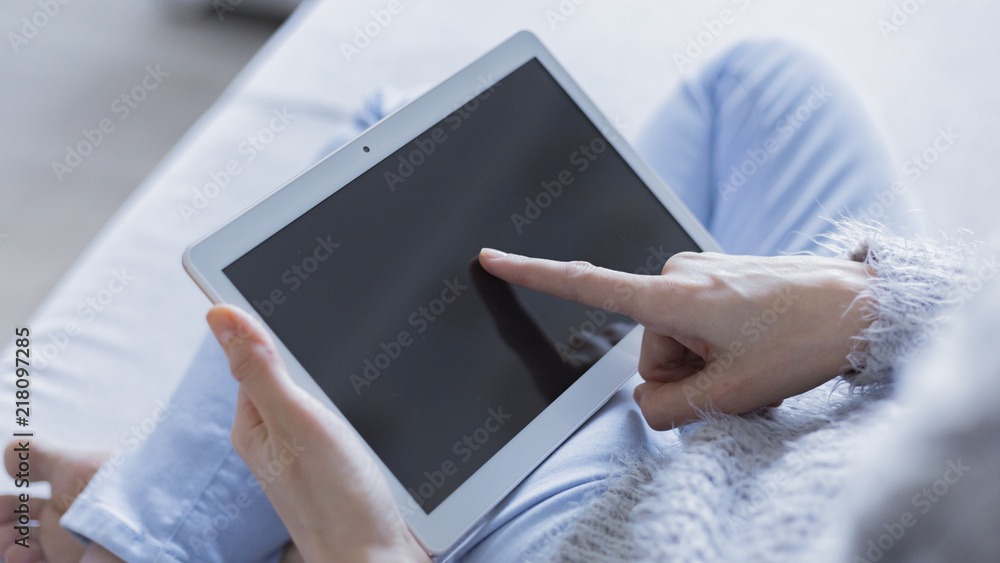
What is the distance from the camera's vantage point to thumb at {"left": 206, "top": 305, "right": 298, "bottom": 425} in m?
0.44

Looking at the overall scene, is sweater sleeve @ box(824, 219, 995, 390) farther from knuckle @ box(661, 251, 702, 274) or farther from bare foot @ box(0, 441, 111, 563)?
bare foot @ box(0, 441, 111, 563)

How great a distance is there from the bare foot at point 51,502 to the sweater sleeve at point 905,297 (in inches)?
30.3

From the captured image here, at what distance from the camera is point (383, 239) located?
0.56 meters

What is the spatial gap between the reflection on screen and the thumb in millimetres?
55

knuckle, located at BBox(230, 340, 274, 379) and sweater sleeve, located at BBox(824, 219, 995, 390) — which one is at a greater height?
knuckle, located at BBox(230, 340, 274, 379)

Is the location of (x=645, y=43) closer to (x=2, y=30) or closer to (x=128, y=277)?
(x=128, y=277)

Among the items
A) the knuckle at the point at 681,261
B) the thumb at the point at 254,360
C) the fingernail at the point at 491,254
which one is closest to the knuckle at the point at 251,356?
the thumb at the point at 254,360

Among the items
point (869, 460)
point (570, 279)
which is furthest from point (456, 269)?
point (869, 460)

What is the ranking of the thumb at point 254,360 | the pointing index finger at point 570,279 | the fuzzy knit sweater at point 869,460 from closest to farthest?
1. the fuzzy knit sweater at point 869,460
2. the thumb at point 254,360
3. the pointing index finger at point 570,279

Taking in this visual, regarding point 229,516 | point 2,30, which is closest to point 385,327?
point 229,516

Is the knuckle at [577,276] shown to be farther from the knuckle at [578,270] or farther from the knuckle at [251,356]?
the knuckle at [251,356]

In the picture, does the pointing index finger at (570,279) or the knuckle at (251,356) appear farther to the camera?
the pointing index finger at (570,279)

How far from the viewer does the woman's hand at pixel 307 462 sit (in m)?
0.44

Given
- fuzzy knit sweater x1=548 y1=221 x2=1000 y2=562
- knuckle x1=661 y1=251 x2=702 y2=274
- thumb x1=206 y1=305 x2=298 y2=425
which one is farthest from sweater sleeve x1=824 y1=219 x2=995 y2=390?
thumb x1=206 y1=305 x2=298 y2=425
